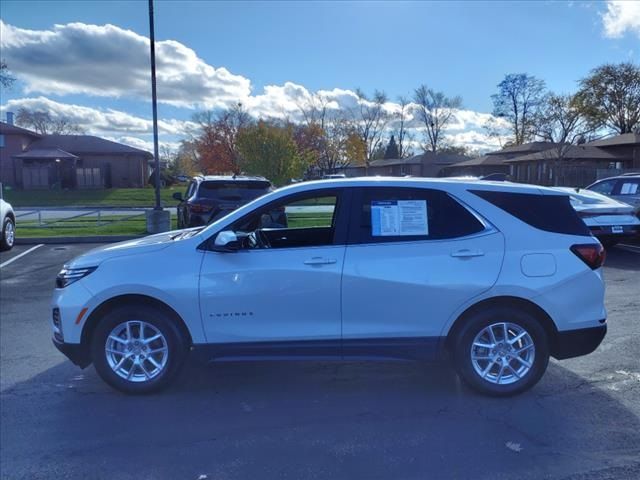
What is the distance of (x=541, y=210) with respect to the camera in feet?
13.9

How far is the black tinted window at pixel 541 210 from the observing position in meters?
4.20

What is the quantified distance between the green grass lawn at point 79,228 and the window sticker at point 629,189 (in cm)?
1313

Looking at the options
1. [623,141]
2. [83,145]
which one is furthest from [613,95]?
[83,145]

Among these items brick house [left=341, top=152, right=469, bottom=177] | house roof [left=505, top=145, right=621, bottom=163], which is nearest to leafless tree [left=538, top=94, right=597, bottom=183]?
house roof [left=505, top=145, right=621, bottom=163]

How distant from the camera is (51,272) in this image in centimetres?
982

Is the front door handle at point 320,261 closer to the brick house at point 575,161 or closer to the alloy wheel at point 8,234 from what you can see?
the alloy wheel at point 8,234

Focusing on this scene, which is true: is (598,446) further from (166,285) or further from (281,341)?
(166,285)

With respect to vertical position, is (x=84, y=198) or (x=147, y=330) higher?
(x=84, y=198)

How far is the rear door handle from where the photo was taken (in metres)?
4.06

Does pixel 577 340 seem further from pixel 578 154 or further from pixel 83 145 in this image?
pixel 83 145

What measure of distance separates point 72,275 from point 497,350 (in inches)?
141

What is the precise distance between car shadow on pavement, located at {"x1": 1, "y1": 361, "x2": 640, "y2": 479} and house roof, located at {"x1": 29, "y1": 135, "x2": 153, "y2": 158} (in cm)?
4276

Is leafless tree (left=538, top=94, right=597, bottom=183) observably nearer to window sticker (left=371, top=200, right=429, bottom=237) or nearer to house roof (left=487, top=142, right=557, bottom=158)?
house roof (left=487, top=142, right=557, bottom=158)

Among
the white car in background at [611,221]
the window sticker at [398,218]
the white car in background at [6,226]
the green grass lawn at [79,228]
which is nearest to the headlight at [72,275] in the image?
the window sticker at [398,218]
